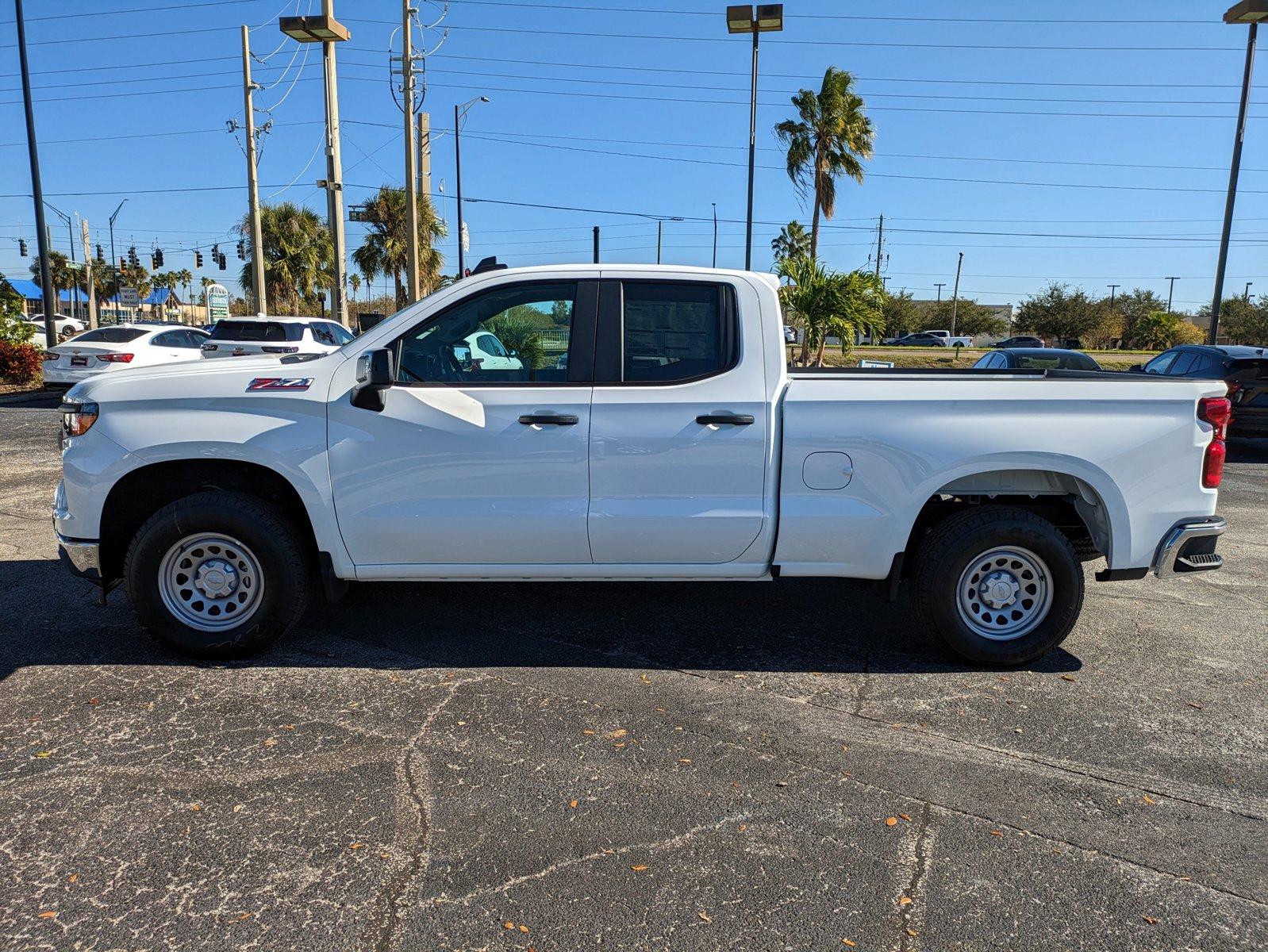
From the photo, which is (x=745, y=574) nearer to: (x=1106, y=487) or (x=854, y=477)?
(x=854, y=477)

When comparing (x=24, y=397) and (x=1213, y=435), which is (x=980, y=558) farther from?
(x=24, y=397)

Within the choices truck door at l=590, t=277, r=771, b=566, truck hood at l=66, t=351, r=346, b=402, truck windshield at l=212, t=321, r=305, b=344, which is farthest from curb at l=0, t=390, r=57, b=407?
truck door at l=590, t=277, r=771, b=566

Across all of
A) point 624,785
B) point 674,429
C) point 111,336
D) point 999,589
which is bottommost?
point 624,785

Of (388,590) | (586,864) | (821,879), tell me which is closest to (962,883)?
(821,879)

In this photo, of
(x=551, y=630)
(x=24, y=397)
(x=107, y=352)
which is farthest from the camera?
(x=24, y=397)

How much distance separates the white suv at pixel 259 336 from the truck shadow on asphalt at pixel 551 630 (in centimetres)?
1054

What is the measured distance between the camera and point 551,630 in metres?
5.27

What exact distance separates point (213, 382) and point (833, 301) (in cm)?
1518

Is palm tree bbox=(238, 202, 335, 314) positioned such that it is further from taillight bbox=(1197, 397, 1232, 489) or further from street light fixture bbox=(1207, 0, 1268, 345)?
taillight bbox=(1197, 397, 1232, 489)

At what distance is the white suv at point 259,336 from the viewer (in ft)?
53.0

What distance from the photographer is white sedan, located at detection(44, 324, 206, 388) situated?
16641 millimetres

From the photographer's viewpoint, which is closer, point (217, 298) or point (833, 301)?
point (833, 301)

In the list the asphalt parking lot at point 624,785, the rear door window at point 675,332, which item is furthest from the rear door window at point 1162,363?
the rear door window at point 675,332

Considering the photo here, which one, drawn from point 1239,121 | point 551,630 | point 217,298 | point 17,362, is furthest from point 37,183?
point 1239,121
